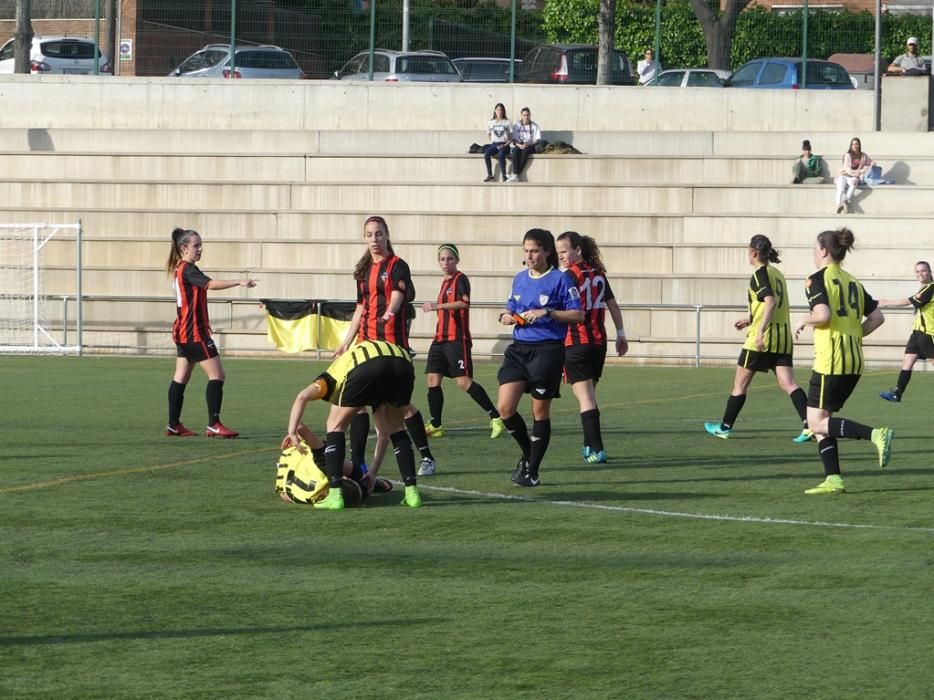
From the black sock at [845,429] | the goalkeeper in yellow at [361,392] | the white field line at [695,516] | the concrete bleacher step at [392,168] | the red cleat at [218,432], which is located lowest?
the white field line at [695,516]

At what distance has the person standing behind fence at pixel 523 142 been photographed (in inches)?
1179

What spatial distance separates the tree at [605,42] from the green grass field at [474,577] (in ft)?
73.8

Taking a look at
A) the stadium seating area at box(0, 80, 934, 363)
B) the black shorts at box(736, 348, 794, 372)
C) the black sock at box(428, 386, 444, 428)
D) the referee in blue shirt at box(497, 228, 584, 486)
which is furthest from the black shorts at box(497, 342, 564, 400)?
the stadium seating area at box(0, 80, 934, 363)

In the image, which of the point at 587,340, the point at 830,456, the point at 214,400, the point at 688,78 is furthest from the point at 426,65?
the point at 830,456

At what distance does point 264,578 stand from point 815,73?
95.9ft

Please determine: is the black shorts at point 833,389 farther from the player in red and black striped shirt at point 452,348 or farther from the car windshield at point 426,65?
the car windshield at point 426,65

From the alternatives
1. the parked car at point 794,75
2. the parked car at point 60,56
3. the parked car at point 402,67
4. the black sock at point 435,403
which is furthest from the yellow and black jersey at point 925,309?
the parked car at point 60,56

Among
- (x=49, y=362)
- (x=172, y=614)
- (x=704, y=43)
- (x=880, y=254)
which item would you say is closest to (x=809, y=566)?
(x=172, y=614)

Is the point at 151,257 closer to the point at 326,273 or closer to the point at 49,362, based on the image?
the point at 326,273

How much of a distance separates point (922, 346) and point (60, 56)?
92.7 feet

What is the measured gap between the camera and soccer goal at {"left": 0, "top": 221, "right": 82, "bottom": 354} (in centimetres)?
2728

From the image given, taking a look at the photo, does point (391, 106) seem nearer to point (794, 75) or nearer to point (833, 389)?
point (794, 75)

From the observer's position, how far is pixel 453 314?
1393cm

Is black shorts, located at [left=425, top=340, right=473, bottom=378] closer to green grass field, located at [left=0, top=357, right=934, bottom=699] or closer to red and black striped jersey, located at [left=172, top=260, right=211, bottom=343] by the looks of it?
green grass field, located at [left=0, top=357, right=934, bottom=699]
